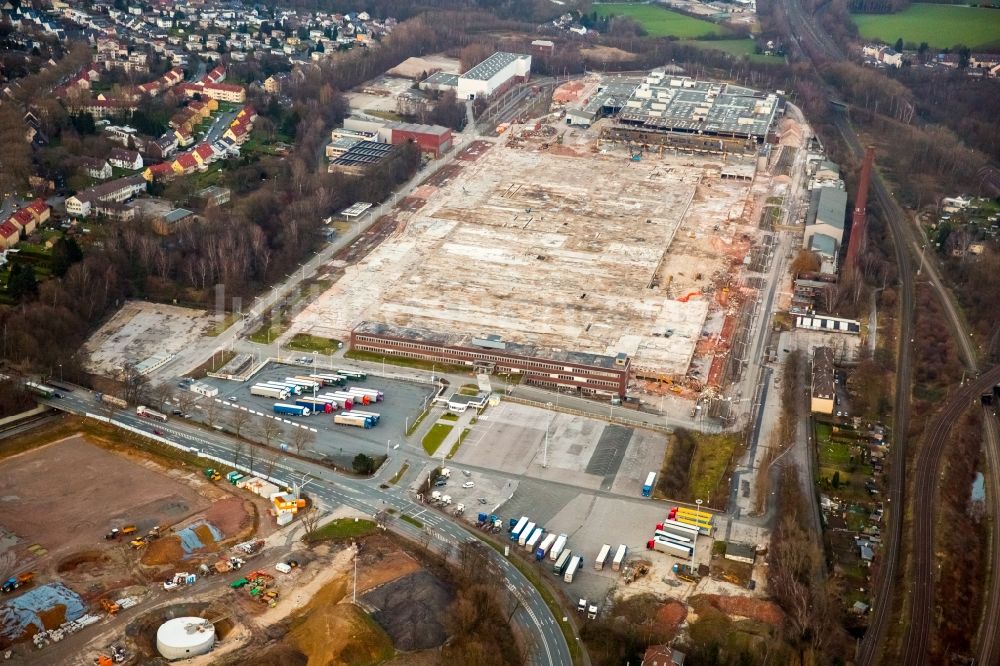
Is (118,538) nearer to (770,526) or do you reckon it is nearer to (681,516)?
(681,516)

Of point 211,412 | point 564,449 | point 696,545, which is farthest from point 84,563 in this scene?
point 696,545

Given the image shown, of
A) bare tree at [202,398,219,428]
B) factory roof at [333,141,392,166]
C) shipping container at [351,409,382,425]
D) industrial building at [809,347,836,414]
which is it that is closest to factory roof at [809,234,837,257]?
industrial building at [809,347,836,414]

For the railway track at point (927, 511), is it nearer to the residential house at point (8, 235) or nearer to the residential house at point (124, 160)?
the residential house at point (8, 235)

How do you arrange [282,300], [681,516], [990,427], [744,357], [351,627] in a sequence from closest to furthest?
1. [351,627]
2. [681,516]
3. [990,427]
4. [744,357]
5. [282,300]

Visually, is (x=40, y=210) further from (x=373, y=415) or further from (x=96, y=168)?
(x=373, y=415)

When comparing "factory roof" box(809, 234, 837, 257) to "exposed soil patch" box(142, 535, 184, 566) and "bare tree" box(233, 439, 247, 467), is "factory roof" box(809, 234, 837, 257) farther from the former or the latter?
"exposed soil patch" box(142, 535, 184, 566)

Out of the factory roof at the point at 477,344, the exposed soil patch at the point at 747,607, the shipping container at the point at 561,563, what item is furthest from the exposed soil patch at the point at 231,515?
the exposed soil patch at the point at 747,607

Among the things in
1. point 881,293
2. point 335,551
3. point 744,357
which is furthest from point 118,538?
point 881,293
